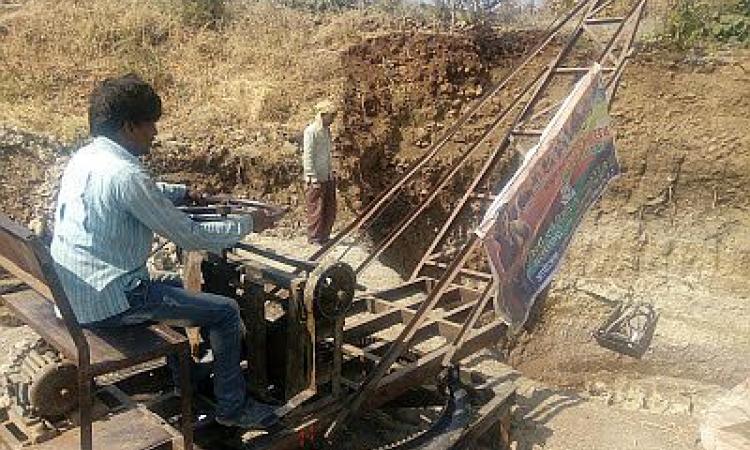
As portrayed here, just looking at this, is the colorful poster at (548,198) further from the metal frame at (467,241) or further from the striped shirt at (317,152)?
the striped shirt at (317,152)

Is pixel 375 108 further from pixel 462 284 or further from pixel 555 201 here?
pixel 555 201

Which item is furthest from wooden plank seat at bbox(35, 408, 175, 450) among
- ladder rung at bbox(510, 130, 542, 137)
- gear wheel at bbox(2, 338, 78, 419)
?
ladder rung at bbox(510, 130, 542, 137)

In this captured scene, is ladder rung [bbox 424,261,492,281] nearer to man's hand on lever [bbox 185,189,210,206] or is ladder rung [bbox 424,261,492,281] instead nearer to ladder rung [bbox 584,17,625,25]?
man's hand on lever [bbox 185,189,210,206]

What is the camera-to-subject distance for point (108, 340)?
3.47 meters

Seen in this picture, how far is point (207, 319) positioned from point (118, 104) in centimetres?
121

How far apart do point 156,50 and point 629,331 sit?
12.6 m

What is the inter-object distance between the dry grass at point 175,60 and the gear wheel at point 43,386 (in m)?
8.10

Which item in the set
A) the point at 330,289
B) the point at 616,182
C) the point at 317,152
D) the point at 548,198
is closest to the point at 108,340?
the point at 330,289

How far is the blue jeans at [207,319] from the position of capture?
12.0 ft

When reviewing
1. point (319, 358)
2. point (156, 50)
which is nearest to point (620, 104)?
point (319, 358)

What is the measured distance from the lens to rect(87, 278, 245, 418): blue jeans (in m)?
3.64

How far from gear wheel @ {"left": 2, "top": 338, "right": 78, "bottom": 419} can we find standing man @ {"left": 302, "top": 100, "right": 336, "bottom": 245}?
5729mm

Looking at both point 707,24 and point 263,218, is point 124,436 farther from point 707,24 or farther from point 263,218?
point 707,24

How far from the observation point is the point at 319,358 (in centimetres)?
445
